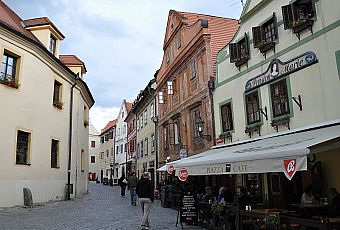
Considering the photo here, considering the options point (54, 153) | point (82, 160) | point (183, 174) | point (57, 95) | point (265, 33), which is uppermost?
point (57, 95)

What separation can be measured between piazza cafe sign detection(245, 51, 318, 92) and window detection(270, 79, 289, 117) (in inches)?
11.1

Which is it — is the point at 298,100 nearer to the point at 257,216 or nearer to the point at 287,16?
the point at 287,16

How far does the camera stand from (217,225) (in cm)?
1014

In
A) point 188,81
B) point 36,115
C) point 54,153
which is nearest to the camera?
point 36,115

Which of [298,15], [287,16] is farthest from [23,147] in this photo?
[298,15]

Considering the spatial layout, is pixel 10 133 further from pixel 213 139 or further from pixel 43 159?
pixel 213 139

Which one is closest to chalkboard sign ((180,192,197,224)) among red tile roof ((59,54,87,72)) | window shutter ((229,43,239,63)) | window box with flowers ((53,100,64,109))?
window shutter ((229,43,239,63))

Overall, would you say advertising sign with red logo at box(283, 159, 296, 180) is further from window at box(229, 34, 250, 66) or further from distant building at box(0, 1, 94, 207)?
distant building at box(0, 1, 94, 207)

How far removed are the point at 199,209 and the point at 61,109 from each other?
1339 centimetres

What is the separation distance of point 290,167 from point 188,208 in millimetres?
5611

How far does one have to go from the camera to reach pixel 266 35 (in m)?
12.8

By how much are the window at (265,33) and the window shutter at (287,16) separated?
859 millimetres

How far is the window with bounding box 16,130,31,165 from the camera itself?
17062mm

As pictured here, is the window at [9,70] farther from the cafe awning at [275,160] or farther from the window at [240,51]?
the cafe awning at [275,160]
